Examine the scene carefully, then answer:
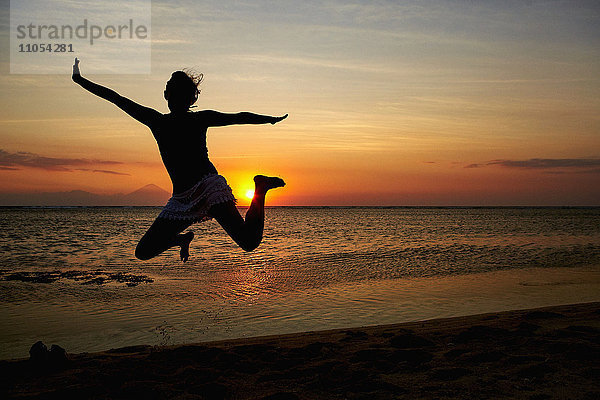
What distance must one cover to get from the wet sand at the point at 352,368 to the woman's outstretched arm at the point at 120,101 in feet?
10.5

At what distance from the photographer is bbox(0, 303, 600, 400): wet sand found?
5629mm

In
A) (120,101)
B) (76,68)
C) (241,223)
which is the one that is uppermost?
(76,68)

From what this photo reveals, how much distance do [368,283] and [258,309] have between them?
4.95 m

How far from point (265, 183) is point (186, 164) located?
1029 mm

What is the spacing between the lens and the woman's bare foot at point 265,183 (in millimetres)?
5816

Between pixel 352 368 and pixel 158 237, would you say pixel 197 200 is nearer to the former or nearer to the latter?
pixel 158 237

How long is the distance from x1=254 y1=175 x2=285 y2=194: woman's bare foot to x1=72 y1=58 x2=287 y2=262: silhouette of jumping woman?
408 mm

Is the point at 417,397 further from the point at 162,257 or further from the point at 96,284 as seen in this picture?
the point at 162,257

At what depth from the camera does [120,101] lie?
5.10 m

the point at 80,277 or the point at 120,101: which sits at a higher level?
the point at 120,101

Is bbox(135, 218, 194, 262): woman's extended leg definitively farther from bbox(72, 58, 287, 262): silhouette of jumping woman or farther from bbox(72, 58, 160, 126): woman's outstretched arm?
bbox(72, 58, 160, 126): woman's outstretched arm

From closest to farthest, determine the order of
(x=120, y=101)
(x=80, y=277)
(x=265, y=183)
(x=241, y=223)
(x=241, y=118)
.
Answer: (x=241, y=118) < (x=120, y=101) < (x=241, y=223) < (x=265, y=183) < (x=80, y=277)

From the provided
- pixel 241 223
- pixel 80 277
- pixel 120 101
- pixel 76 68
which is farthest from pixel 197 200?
pixel 80 277

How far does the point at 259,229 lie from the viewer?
540cm
